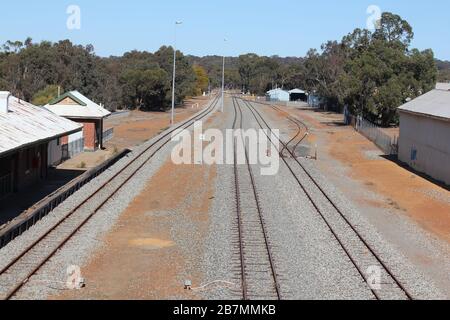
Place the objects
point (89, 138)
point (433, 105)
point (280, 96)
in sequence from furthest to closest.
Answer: point (280, 96)
point (89, 138)
point (433, 105)

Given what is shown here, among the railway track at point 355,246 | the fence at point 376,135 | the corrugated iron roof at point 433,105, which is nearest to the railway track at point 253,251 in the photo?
the railway track at point 355,246

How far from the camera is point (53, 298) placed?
12500 mm

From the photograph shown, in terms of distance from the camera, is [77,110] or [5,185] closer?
[5,185]

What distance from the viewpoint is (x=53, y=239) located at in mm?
17234

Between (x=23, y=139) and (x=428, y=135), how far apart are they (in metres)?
21.9

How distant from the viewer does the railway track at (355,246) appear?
13.9 meters

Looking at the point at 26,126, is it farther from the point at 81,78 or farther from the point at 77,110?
the point at 81,78

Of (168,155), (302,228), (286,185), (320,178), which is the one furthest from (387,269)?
(168,155)

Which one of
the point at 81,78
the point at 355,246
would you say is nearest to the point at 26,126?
the point at 355,246

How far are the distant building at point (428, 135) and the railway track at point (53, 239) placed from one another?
15214mm

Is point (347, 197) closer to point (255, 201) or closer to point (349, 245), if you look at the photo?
point (255, 201)

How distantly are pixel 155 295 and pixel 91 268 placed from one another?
2.51m

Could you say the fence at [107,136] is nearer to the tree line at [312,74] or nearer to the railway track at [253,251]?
the tree line at [312,74]

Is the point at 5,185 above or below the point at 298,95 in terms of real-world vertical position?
below
